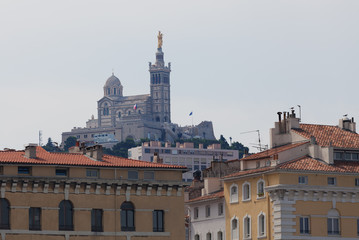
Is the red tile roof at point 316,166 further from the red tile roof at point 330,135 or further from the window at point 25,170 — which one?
the window at point 25,170

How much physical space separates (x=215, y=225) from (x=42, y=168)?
27345 mm

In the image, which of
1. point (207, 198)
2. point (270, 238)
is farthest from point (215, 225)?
point (270, 238)

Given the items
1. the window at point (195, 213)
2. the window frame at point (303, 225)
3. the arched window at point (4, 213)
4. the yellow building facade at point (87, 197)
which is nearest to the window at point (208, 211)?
the window at point (195, 213)

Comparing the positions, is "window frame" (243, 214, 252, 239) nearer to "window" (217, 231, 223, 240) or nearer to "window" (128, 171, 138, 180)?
"window" (217, 231, 223, 240)

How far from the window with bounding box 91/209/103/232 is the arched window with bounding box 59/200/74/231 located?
1.70 m

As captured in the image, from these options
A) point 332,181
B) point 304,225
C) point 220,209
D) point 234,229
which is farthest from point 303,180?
point 220,209

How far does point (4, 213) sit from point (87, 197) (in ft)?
22.0

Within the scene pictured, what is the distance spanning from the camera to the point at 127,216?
324ft

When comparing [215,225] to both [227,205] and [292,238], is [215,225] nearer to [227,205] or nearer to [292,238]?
[227,205]

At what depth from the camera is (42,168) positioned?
9569cm

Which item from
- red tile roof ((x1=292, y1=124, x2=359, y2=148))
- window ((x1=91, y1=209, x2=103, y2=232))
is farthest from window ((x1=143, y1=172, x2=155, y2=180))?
red tile roof ((x1=292, y1=124, x2=359, y2=148))

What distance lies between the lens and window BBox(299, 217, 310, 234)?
106500mm

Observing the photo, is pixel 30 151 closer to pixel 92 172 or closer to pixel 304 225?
pixel 92 172

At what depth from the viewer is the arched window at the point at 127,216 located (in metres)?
98.2
